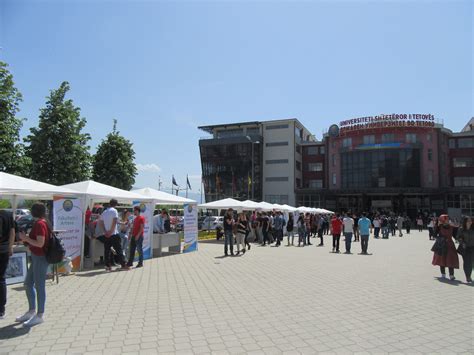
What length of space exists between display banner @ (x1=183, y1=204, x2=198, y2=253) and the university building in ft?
161

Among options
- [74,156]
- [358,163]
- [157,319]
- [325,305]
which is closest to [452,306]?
[325,305]

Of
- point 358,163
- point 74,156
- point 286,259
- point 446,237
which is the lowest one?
point 286,259

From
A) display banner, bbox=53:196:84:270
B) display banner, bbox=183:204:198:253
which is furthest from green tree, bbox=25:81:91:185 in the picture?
display banner, bbox=53:196:84:270

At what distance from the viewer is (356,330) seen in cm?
530

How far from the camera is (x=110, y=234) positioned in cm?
1029

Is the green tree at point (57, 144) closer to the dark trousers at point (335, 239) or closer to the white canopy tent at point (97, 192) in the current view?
the white canopy tent at point (97, 192)

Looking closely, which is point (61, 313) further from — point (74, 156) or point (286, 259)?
point (74, 156)

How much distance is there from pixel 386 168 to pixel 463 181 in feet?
43.1

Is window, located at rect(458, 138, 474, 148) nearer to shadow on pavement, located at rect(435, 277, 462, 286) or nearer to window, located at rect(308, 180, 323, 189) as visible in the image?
window, located at rect(308, 180, 323, 189)

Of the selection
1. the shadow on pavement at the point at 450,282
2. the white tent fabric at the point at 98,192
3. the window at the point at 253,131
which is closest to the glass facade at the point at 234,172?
the window at the point at 253,131

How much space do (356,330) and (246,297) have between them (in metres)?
2.53

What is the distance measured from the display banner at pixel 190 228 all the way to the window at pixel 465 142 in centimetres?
6011

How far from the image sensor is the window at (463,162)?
5995 centimetres

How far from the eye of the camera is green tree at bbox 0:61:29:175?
16672 mm
